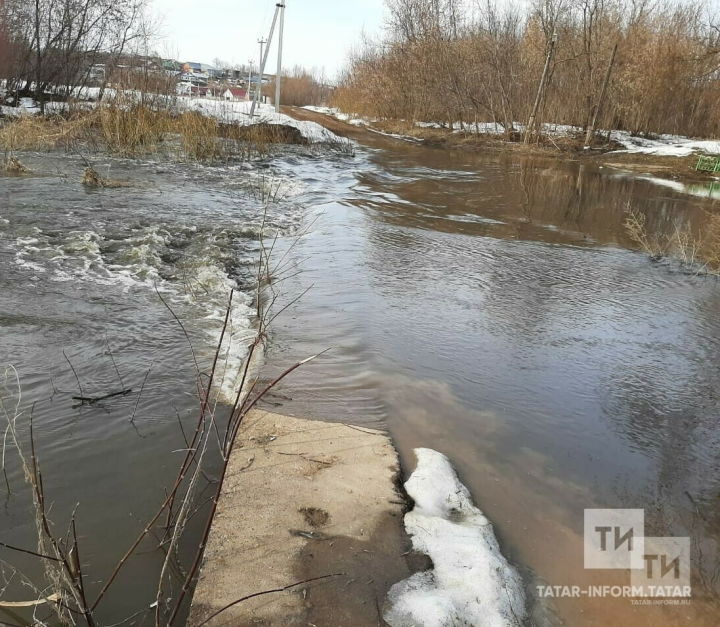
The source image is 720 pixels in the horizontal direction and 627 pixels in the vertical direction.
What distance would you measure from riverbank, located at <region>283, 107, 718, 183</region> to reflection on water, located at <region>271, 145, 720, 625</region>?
43.3 ft

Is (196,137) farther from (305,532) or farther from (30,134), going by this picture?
(305,532)

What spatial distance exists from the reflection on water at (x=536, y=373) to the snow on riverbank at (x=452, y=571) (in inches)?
5.1

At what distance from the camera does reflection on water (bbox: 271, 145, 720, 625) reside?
270 cm

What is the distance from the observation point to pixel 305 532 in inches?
88.7

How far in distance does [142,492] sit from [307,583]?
1.03 meters

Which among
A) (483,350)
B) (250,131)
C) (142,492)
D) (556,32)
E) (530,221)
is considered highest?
(556,32)

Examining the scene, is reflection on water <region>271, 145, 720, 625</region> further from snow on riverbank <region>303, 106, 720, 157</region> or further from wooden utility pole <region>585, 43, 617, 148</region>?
wooden utility pole <region>585, 43, 617, 148</region>

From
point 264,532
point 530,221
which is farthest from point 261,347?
point 530,221

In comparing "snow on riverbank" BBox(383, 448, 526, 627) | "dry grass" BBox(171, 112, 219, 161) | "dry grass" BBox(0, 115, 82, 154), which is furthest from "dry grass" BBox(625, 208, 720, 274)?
"dry grass" BBox(0, 115, 82, 154)

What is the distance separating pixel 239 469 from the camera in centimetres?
263

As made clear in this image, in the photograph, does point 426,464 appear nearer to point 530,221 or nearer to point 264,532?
point 264,532

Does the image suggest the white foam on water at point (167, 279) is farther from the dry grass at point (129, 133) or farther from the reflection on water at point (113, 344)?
the dry grass at point (129, 133)

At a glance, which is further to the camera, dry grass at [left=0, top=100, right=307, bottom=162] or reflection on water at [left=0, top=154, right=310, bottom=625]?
dry grass at [left=0, top=100, right=307, bottom=162]

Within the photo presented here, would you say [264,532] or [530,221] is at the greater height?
[530,221]
